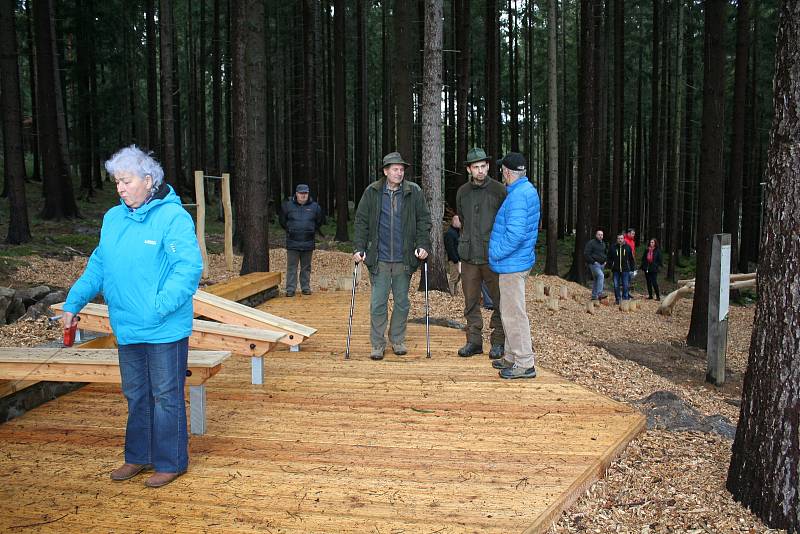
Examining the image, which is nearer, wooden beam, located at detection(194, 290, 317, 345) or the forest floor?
the forest floor

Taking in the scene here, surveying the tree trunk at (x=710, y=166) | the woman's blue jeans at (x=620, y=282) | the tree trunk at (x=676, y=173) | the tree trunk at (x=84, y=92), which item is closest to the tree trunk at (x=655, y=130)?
the tree trunk at (x=676, y=173)

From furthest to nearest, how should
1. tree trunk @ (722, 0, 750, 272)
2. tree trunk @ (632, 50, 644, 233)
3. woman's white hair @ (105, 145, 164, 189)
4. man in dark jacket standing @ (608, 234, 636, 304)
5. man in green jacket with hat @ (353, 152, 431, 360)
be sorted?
tree trunk @ (632, 50, 644, 233), tree trunk @ (722, 0, 750, 272), man in dark jacket standing @ (608, 234, 636, 304), man in green jacket with hat @ (353, 152, 431, 360), woman's white hair @ (105, 145, 164, 189)

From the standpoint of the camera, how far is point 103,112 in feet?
104

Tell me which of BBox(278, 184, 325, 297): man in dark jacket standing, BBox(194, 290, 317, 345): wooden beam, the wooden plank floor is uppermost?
BBox(278, 184, 325, 297): man in dark jacket standing

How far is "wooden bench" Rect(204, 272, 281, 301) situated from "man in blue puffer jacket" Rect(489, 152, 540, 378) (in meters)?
4.86

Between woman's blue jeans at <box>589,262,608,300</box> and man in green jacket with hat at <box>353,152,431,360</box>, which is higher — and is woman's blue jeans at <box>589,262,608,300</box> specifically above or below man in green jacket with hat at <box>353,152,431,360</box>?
below

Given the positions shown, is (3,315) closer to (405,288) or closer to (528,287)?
(405,288)

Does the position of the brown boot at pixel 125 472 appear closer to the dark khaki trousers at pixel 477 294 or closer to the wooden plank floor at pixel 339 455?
the wooden plank floor at pixel 339 455

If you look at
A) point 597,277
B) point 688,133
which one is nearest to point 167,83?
point 597,277

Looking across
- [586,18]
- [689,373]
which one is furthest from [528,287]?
[586,18]

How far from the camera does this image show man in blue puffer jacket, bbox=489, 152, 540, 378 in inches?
253

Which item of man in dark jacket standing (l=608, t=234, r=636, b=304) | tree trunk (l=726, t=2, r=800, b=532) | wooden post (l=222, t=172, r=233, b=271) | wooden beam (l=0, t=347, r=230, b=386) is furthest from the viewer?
man in dark jacket standing (l=608, t=234, r=636, b=304)

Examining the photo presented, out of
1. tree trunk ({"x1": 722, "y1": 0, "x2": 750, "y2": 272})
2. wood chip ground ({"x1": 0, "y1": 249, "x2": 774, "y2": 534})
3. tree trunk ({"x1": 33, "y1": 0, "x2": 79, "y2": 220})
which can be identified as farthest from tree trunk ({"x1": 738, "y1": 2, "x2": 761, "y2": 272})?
tree trunk ({"x1": 33, "y1": 0, "x2": 79, "y2": 220})

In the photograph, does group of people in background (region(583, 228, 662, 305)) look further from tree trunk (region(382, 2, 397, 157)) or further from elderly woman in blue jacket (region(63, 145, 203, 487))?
tree trunk (region(382, 2, 397, 157))
